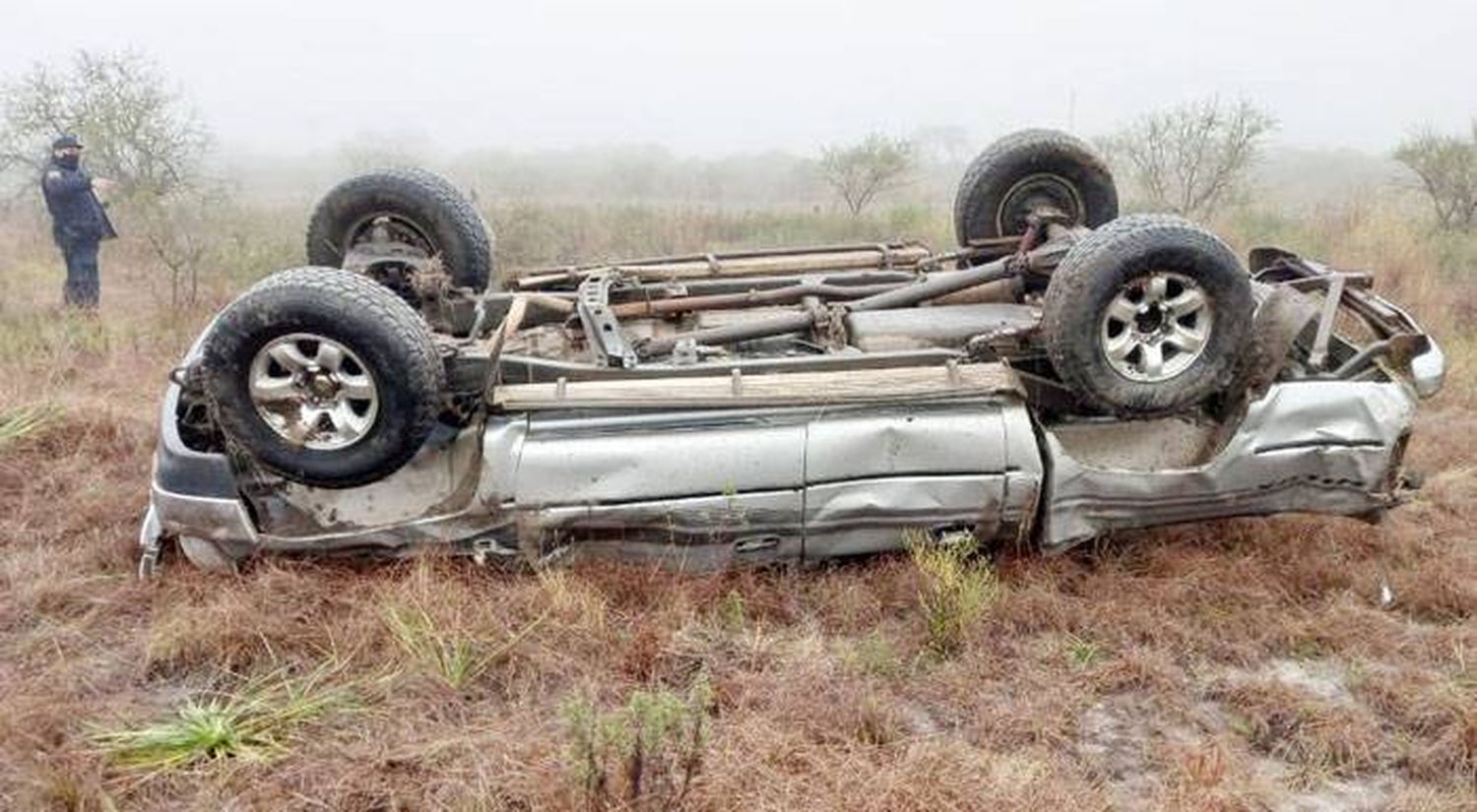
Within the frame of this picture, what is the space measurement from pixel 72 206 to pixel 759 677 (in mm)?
→ 8309

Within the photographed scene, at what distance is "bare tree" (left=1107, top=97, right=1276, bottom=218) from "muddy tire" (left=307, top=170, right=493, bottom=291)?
26.6 ft

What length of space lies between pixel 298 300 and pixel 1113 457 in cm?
295

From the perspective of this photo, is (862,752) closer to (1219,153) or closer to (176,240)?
(176,240)

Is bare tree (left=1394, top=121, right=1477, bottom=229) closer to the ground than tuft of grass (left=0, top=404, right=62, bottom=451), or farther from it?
farther from it

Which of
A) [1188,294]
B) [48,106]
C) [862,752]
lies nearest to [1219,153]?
[1188,294]

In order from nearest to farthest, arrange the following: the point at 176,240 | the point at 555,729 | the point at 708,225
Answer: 1. the point at 555,729
2. the point at 176,240
3. the point at 708,225

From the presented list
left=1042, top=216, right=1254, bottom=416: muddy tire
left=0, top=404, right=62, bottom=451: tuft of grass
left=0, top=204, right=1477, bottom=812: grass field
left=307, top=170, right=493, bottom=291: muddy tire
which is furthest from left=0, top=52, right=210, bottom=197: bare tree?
left=1042, top=216, right=1254, bottom=416: muddy tire

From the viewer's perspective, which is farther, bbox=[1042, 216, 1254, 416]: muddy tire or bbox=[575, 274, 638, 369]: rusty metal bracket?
bbox=[575, 274, 638, 369]: rusty metal bracket

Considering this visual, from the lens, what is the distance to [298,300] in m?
3.61

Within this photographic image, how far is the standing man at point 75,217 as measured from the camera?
9.03m

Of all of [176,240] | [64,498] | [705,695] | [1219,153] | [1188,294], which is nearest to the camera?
[705,695]

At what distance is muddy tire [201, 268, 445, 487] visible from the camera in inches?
143

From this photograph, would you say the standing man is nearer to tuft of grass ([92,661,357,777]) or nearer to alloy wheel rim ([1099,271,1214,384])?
tuft of grass ([92,661,357,777])

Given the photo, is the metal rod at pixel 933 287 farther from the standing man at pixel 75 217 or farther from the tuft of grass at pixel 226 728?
the standing man at pixel 75 217
